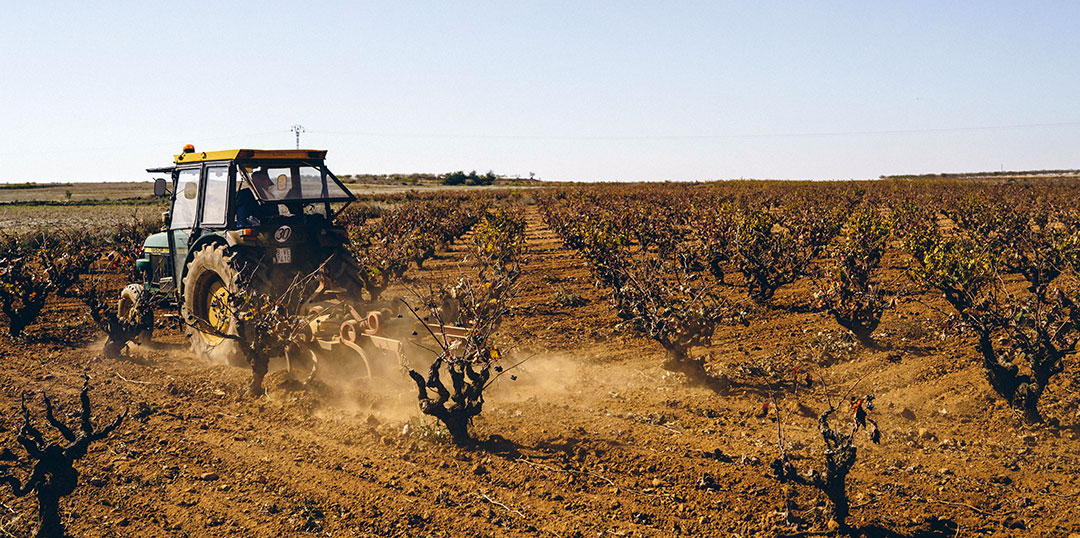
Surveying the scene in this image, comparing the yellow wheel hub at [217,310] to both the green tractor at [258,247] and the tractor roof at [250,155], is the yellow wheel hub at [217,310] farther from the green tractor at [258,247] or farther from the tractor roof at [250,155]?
A: the tractor roof at [250,155]

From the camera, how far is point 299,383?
7059mm

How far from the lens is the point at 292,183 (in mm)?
8125

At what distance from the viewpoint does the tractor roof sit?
7.45 metres

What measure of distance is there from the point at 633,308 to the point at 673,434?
84.3 inches

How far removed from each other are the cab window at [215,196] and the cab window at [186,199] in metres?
0.17

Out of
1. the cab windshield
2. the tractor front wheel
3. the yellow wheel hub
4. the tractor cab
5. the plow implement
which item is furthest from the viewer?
the tractor front wheel

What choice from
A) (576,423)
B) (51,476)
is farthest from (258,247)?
(576,423)

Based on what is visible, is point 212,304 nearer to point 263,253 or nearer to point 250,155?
point 263,253

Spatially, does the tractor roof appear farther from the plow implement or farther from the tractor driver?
the plow implement

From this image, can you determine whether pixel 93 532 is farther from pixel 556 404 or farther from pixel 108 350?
pixel 108 350

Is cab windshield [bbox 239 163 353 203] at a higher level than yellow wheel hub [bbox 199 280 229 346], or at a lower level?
higher

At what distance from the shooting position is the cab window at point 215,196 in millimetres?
7570

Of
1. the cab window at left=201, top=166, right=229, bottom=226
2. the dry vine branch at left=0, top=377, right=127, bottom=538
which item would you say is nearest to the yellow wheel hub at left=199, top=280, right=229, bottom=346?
the cab window at left=201, top=166, right=229, bottom=226

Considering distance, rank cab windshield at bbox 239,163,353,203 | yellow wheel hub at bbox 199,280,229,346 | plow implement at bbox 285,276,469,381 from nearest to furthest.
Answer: plow implement at bbox 285,276,469,381 → yellow wheel hub at bbox 199,280,229,346 → cab windshield at bbox 239,163,353,203
